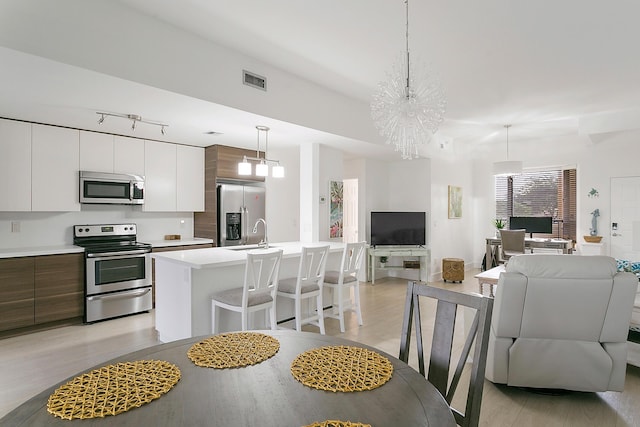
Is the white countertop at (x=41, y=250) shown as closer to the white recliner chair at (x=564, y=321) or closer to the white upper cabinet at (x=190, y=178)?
the white upper cabinet at (x=190, y=178)

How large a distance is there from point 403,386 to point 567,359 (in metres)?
1.91

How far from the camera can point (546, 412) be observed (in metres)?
2.34

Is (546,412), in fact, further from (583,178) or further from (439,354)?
(583,178)

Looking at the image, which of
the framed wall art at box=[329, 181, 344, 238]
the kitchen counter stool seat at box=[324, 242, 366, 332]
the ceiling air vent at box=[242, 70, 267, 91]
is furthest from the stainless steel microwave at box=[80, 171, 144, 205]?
the kitchen counter stool seat at box=[324, 242, 366, 332]

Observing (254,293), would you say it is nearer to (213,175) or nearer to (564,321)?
(564,321)

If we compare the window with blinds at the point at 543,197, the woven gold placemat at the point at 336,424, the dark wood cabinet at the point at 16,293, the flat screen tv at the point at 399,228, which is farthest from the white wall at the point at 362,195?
the woven gold placemat at the point at 336,424

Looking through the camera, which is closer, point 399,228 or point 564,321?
point 564,321

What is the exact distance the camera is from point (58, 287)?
3.99 m

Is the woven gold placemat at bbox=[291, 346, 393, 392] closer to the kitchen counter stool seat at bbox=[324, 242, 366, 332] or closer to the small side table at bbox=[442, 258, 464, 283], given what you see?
the kitchen counter stool seat at bbox=[324, 242, 366, 332]

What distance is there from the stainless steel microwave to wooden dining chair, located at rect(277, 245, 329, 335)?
254 centimetres

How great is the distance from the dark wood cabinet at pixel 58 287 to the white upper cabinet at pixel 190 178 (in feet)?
5.30

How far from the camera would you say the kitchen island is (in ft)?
10.5

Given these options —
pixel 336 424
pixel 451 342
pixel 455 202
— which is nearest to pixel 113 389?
pixel 336 424

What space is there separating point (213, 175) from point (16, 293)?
107 inches
